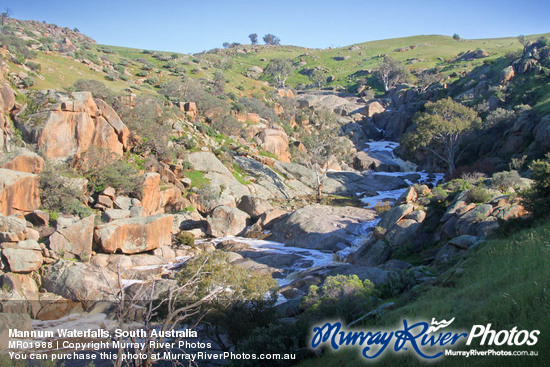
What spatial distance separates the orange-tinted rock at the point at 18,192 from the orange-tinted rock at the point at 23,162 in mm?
1322

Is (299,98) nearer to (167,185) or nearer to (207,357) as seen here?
(167,185)

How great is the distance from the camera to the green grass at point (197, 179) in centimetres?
3513

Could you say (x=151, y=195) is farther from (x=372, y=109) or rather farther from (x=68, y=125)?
(x=372, y=109)

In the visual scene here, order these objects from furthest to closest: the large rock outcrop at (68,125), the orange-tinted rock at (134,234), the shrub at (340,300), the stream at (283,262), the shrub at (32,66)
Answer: the shrub at (32,66)
the large rock outcrop at (68,125)
the orange-tinted rock at (134,234)
the stream at (283,262)
the shrub at (340,300)

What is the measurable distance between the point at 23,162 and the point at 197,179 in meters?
15.8

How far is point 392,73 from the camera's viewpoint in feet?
327

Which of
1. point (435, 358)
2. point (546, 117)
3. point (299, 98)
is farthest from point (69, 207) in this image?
point (299, 98)

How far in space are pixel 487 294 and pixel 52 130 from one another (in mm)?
31167

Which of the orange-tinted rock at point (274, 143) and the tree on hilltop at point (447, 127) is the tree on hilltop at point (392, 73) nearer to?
the tree on hilltop at point (447, 127)

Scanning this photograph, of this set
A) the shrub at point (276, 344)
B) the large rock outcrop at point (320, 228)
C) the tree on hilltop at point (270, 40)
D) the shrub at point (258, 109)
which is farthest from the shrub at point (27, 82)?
the tree on hilltop at point (270, 40)

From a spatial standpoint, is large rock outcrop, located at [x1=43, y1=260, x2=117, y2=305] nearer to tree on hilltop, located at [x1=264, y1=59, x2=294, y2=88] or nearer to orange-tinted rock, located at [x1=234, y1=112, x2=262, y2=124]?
orange-tinted rock, located at [x1=234, y1=112, x2=262, y2=124]

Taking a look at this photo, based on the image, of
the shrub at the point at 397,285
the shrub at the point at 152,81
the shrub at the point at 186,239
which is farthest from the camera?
the shrub at the point at 152,81

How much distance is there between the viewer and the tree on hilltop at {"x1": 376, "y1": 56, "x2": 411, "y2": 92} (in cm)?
9756
